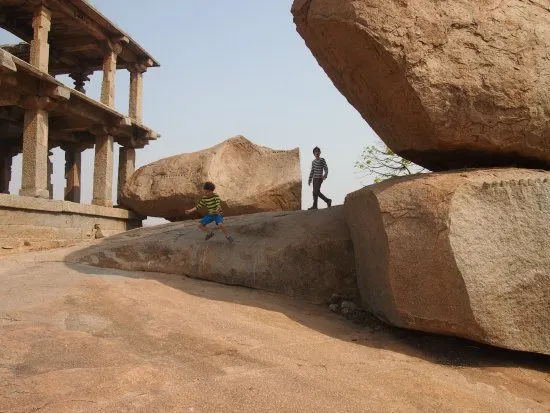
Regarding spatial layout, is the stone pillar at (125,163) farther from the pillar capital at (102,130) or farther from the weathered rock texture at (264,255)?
the weathered rock texture at (264,255)

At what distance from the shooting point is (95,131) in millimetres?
12273

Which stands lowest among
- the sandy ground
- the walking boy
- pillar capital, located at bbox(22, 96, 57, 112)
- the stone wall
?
the sandy ground

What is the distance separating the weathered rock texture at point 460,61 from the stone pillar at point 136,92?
36.2 ft

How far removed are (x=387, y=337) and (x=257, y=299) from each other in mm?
1302

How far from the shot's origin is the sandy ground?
2.16m

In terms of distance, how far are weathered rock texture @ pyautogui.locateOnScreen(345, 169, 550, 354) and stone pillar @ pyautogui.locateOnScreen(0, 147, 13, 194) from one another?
1397cm

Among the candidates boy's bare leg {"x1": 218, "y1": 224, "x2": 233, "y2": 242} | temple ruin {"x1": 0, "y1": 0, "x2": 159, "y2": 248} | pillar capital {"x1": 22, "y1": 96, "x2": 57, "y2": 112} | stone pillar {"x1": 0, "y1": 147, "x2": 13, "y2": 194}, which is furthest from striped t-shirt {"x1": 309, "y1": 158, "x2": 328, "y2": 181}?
stone pillar {"x1": 0, "y1": 147, "x2": 13, "y2": 194}

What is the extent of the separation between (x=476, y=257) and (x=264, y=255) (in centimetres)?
234

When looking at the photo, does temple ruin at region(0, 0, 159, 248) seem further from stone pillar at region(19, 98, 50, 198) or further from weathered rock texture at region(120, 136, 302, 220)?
weathered rock texture at region(120, 136, 302, 220)

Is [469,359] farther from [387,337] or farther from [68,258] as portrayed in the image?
[68,258]

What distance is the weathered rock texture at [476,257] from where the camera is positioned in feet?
10.2

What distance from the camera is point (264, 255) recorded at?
4.87 meters

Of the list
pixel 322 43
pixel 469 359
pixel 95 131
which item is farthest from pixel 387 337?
pixel 95 131

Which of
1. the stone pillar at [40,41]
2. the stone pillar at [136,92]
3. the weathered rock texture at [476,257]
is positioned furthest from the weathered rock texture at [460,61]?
the stone pillar at [136,92]
